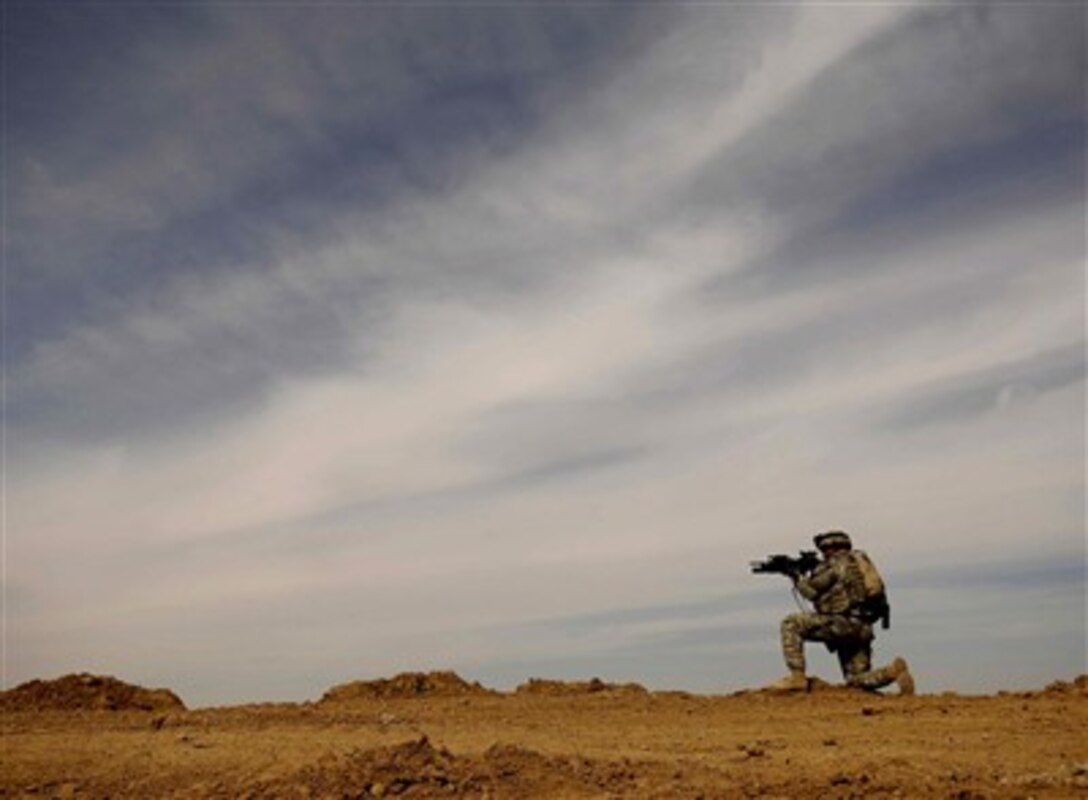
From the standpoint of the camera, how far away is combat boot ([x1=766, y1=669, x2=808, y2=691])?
11602 millimetres

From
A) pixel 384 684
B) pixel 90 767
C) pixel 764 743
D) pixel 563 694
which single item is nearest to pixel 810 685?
pixel 563 694

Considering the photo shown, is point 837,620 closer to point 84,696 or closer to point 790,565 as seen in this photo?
point 790,565

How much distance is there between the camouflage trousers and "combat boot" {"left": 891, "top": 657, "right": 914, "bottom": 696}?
2.02ft

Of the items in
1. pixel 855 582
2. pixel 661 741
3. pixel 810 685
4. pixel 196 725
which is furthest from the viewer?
pixel 855 582

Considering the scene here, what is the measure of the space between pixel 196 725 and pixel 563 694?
14.6 feet

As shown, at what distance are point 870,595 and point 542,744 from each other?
6.43 m

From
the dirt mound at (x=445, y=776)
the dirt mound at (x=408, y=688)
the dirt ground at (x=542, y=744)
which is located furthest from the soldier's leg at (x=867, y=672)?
the dirt mound at (x=445, y=776)

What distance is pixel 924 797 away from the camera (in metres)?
5.76

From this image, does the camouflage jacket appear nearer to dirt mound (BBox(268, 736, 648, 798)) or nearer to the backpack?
the backpack

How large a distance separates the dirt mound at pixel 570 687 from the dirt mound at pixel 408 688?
51 centimetres

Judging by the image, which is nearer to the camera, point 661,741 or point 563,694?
point 661,741

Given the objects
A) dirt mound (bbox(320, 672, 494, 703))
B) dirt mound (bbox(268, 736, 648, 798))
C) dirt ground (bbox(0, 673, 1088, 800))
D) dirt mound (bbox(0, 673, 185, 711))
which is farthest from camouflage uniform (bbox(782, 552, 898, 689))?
dirt mound (bbox(0, 673, 185, 711))

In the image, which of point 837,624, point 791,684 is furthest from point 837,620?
point 791,684

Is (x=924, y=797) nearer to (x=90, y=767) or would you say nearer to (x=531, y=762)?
(x=531, y=762)
